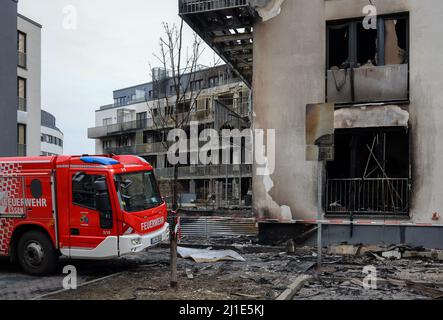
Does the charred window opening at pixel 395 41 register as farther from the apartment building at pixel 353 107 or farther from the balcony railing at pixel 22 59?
the balcony railing at pixel 22 59

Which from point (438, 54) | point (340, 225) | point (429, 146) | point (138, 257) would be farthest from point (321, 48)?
point (138, 257)

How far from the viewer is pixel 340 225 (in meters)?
13.8

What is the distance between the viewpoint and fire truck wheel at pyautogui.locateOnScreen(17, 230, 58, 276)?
35.4ft

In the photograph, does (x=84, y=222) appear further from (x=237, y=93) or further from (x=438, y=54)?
(x=237, y=93)

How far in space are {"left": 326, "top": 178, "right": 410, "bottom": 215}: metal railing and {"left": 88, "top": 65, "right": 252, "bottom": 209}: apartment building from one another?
11075mm

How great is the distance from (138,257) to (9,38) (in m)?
16.3

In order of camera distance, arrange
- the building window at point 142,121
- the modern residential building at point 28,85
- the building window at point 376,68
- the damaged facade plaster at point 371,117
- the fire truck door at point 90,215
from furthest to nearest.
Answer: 1. the building window at point 142,121
2. the modern residential building at point 28,85
3. the building window at point 376,68
4. the damaged facade plaster at point 371,117
5. the fire truck door at point 90,215

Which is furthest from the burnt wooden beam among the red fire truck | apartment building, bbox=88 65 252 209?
apartment building, bbox=88 65 252 209

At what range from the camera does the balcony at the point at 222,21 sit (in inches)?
575

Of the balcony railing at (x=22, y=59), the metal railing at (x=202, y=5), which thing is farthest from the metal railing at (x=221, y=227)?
the balcony railing at (x=22, y=59)

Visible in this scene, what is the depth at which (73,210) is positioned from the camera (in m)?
10.7

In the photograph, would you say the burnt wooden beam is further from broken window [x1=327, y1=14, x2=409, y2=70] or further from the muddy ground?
the muddy ground
